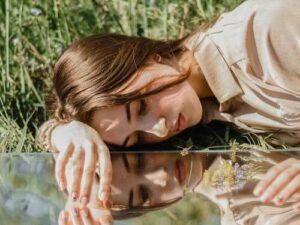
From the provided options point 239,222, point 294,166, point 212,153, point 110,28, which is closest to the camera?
point 239,222

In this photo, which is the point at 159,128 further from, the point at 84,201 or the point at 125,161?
the point at 84,201

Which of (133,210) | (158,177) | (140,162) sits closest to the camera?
(133,210)

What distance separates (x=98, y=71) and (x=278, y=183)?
1.94 feet

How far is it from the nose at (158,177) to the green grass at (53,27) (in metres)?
0.79

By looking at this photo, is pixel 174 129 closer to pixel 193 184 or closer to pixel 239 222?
pixel 193 184

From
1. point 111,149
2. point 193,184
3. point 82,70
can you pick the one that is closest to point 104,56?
point 82,70

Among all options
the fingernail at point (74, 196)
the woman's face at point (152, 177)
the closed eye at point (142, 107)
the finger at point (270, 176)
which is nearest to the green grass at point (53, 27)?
the closed eye at point (142, 107)

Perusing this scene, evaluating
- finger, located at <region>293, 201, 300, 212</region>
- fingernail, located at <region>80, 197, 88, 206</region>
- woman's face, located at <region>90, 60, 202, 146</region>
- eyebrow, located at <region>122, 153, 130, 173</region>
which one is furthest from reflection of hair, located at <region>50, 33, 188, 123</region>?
finger, located at <region>293, 201, 300, 212</region>

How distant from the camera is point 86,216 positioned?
137cm

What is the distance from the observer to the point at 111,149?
5.79ft

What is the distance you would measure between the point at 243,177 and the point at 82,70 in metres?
0.52

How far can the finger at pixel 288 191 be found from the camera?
1272 mm

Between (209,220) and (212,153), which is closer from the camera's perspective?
(209,220)

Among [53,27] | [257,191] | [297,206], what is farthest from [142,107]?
[53,27]
